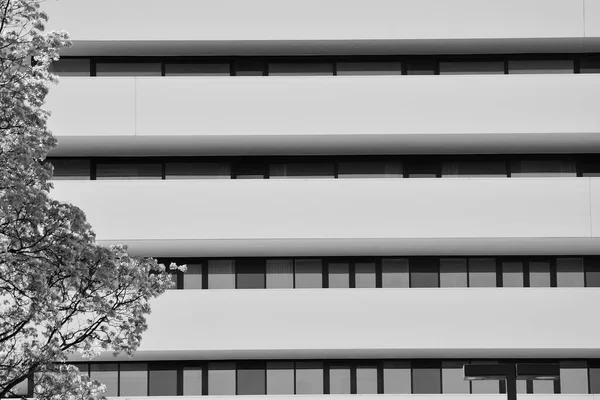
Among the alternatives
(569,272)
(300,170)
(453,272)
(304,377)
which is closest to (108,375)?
(304,377)

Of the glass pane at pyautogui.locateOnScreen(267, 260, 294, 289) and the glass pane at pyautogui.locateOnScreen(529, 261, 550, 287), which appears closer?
the glass pane at pyautogui.locateOnScreen(267, 260, 294, 289)

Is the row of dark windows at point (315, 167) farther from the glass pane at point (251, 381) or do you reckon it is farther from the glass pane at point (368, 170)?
the glass pane at point (251, 381)

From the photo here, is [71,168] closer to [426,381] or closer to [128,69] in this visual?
[128,69]

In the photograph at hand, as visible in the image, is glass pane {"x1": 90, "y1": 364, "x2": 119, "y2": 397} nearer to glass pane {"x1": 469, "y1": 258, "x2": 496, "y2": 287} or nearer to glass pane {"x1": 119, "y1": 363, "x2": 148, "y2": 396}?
glass pane {"x1": 119, "y1": 363, "x2": 148, "y2": 396}

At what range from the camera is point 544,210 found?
2844 centimetres

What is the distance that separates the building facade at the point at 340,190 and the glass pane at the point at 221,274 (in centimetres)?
4

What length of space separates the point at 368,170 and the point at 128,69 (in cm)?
751

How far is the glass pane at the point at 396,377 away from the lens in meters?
28.7

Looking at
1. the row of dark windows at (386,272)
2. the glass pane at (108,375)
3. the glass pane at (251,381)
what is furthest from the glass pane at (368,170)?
the glass pane at (108,375)

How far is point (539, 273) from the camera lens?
29.5 meters

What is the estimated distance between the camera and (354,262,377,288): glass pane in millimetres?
29344

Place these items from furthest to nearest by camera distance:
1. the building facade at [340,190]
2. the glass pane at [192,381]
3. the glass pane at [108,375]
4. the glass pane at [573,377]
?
the glass pane at [192,381], the glass pane at [573,377], the glass pane at [108,375], the building facade at [340,190]

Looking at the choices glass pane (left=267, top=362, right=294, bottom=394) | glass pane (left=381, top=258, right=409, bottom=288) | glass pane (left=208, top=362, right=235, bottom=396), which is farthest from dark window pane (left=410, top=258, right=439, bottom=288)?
glass pane (left=208, top=362, right=235, bottom=396)

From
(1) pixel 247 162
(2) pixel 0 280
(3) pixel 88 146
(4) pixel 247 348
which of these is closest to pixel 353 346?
(4) pixel 247 348
